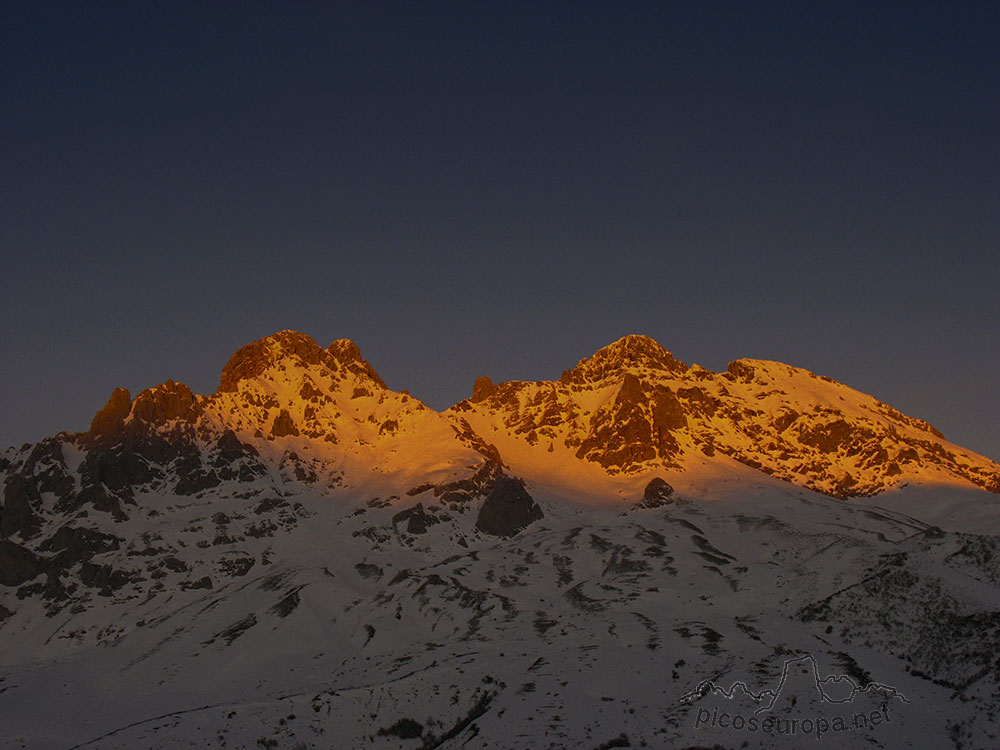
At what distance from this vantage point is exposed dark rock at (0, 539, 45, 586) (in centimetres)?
18675

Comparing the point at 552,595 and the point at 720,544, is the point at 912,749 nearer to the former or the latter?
the point at 552,595

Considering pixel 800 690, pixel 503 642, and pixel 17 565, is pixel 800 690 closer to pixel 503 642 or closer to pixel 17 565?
pixel 503 642

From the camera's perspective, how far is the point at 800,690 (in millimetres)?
77125

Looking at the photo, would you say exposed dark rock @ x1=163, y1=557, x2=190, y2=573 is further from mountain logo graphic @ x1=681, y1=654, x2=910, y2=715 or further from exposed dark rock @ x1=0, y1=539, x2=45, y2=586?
mountain logo graphic @ x1=681, y1=654, x2=910, y2=715

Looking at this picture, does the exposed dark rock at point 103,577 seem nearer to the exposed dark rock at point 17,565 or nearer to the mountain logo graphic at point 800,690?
the exposed dark rock at point 17,565

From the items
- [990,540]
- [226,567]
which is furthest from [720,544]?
[226,567]

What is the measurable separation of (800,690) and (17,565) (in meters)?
170

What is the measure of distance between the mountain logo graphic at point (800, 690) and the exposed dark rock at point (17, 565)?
158m

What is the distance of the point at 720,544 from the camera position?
630ft

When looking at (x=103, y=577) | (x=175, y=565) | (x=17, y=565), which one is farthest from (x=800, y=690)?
(x=17, y=565)

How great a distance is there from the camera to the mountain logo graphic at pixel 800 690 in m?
74.8

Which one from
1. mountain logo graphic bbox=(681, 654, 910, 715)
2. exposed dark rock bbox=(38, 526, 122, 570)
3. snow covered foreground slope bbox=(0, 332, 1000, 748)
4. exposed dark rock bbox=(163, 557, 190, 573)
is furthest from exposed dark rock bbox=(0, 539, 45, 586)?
mountain logo graphic bbox=(681, 654, 910, 715)

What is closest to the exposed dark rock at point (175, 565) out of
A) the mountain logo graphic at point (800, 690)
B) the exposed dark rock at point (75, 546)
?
the exposed dark rock at point (75, 546)

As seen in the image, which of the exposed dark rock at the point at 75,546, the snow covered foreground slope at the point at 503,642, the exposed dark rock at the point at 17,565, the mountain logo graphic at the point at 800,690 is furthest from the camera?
the exposed dark rock at the point at 75,546
